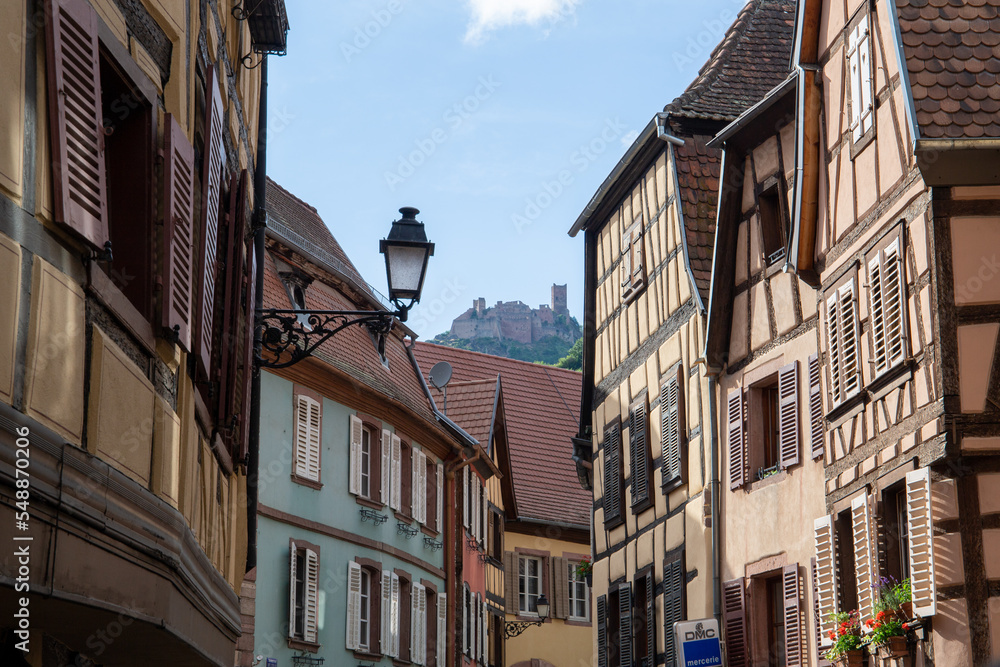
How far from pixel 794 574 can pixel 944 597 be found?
3.60m

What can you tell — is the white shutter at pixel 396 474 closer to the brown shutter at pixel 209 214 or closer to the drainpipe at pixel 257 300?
the drainpipe at pixel 257 300

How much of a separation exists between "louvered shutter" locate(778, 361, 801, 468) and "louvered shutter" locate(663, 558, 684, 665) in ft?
9.75

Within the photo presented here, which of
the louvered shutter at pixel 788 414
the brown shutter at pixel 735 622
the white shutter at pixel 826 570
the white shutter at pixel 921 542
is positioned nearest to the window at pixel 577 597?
the brown shutter at pixel 735 622

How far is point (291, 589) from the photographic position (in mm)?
19406

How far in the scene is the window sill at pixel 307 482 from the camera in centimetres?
2002

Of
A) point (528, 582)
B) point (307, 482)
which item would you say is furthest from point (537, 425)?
point (307, 482)

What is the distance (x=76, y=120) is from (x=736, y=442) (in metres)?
10.9

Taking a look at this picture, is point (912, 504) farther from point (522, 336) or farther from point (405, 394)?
point (522, 336)

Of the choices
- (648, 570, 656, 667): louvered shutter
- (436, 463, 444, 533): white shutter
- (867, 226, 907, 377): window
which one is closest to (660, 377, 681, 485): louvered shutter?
(648, 570, 656, 667): louvered shutter

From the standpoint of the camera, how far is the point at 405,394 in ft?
79.3

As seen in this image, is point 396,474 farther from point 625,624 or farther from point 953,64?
point 953,64

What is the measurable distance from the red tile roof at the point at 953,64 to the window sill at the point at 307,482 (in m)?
12.1

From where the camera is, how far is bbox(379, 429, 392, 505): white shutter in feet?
74.7

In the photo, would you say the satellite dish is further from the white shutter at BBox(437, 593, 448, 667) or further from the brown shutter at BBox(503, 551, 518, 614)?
the brown shutter at BBox(503, 551, 518, 614)
